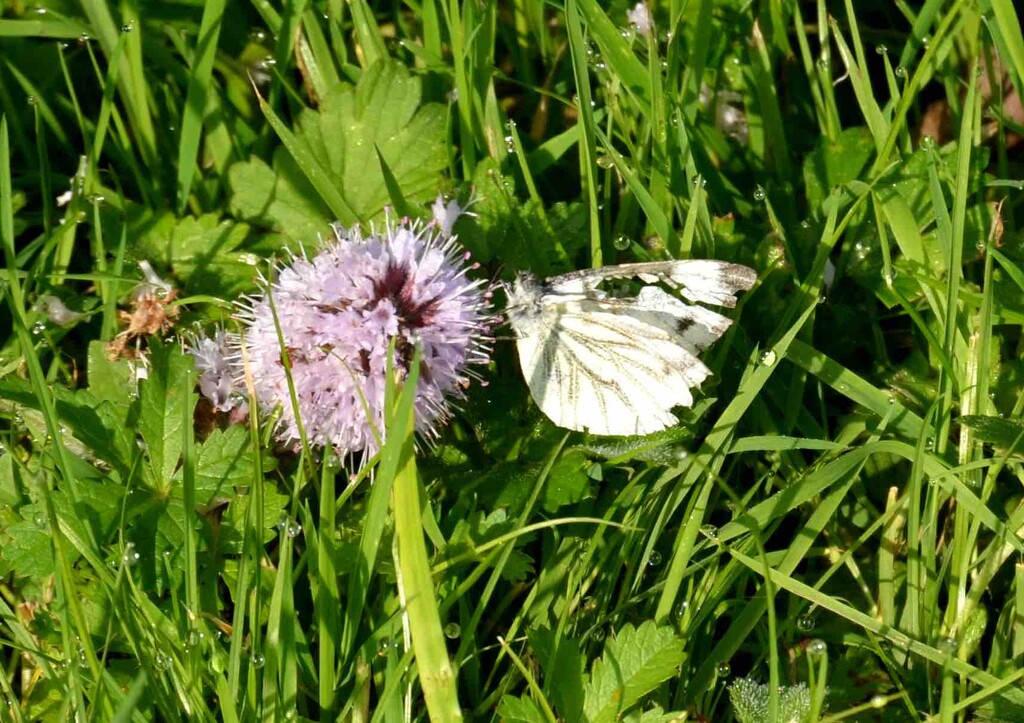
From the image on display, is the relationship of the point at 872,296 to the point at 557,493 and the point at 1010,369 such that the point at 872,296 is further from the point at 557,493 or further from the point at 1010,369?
the point at 557,493

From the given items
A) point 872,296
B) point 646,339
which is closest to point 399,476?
point 646,339

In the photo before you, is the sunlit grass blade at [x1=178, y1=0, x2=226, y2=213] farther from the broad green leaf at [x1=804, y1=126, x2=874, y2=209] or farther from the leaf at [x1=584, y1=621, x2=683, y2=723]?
the leaf at [x1=584, y1=621, x2=683, y2=723]

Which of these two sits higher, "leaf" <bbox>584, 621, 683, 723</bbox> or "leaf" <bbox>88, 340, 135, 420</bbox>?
"leaf" <bbox>88, 340, 135, 420</bbox>

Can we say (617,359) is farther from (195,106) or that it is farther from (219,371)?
(195,106)

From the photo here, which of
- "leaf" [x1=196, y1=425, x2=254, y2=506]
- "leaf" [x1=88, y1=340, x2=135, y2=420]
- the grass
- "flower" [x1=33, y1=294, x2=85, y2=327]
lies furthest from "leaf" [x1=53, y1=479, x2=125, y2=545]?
"flower" [x1=33, y1=294, x2=85, y2=327]

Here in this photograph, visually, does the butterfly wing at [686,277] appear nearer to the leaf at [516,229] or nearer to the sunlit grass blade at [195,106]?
the leaf at [516,229]

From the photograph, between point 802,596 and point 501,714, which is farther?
point 802,596

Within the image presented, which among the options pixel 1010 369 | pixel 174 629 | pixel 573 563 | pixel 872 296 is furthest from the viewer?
pixel 872 296
